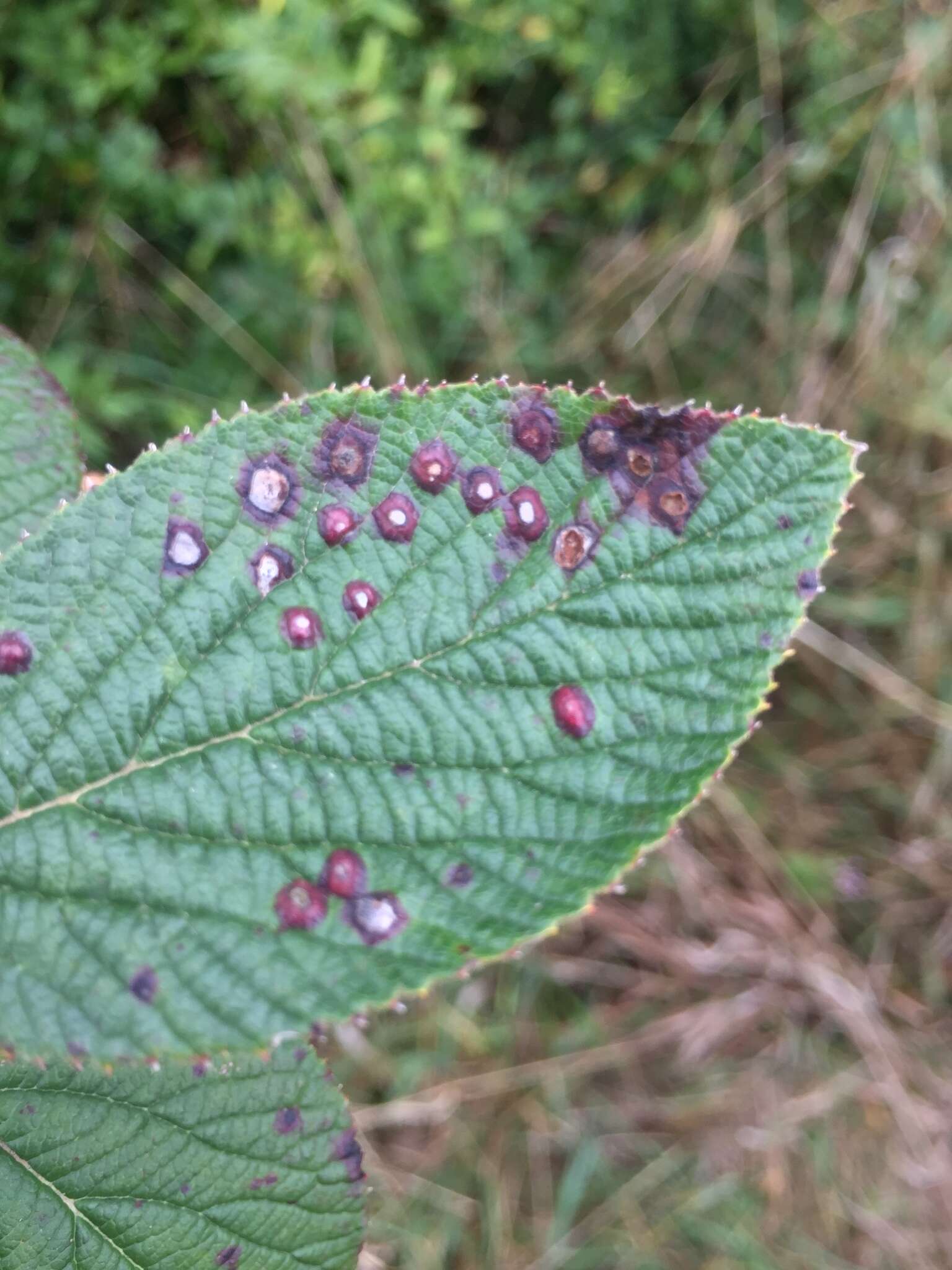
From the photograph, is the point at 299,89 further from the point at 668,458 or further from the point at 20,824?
the point at 20,824

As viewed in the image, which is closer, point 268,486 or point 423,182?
point 268,486

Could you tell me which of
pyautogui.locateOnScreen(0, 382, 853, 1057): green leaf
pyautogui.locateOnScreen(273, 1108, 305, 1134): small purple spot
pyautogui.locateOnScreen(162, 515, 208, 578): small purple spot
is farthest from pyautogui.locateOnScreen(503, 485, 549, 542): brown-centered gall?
pyautogui.locateOnScreen(273, 1108, 305, 1134): small purple spot

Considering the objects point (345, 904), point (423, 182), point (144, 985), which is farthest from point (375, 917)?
point (423, 182)

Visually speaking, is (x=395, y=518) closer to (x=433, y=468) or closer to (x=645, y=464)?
(x=433, y=468)

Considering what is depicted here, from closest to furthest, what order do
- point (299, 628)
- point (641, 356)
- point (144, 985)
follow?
point (144, 985) → point (299, 628) → point (641, 356)

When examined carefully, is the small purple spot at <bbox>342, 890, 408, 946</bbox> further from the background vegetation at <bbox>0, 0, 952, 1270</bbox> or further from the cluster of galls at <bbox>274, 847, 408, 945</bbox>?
the background vegetation at <bbox>0, 0, 952, 1270</bbox>

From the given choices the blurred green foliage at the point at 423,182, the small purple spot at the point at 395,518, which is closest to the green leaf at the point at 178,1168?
the small purple spot at the point at 395,518
